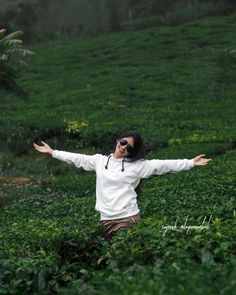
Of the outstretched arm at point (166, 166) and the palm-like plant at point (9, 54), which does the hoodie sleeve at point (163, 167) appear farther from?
the palm-like plant at point (9, 54)

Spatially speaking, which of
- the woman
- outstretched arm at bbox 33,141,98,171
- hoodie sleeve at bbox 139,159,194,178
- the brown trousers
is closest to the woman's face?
the woman

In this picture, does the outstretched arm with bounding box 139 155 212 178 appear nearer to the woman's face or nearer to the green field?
the woman's face

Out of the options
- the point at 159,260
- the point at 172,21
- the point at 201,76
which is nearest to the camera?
the point at 159,260

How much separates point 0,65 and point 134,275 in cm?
2036

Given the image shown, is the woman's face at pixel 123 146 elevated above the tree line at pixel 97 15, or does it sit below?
above

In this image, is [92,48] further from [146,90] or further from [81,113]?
[81,113]

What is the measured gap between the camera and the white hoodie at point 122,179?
28.9 feet

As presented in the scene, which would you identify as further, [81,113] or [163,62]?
[163,62]

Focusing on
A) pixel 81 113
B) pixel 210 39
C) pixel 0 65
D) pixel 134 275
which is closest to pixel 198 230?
pixel 134 275

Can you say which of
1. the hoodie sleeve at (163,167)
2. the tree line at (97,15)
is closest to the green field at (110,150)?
the hoodie sleeve at (163,167)

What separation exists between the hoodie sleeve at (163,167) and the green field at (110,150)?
2.19 ft

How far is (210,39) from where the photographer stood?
59531 millimetres

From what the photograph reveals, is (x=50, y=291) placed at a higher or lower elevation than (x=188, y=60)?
higher

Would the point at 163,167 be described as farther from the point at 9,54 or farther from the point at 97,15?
the point at 97,15
